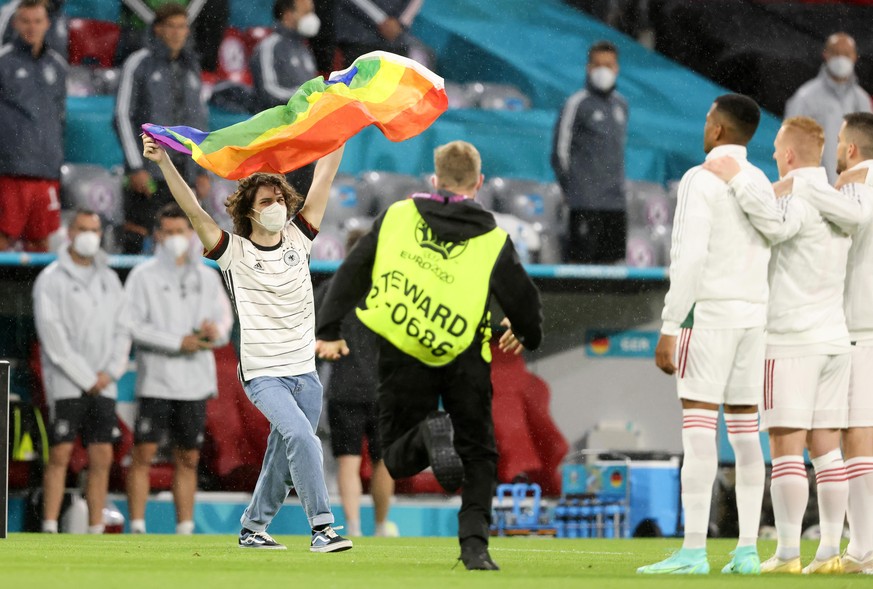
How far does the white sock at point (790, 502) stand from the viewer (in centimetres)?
667

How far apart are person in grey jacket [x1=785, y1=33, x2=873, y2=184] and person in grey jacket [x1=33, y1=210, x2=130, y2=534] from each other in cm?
621

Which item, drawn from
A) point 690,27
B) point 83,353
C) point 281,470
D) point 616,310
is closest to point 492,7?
point 690,27

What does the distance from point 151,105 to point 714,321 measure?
688cm

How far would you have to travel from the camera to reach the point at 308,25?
43.4 ft

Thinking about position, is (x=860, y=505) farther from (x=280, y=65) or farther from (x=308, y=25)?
(x=308, y=25)

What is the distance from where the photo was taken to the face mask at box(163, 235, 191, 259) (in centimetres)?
1143

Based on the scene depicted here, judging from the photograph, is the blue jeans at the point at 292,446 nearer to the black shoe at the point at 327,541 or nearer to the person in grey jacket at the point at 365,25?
the black shoe at the point at 327,541

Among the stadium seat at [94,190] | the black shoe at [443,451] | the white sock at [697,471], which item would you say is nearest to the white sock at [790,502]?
the white sock at [697,471]

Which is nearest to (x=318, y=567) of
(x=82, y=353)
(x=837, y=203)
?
(x=837, y=203)

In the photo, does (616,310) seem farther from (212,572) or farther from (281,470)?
(212,572)

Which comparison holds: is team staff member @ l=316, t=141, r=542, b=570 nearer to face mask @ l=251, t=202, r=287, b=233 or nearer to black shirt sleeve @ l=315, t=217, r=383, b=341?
black shirt sleeve @ l=315, t=217, r=383, b=341

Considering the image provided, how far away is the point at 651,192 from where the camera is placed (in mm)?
13719

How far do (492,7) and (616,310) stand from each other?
135 inches

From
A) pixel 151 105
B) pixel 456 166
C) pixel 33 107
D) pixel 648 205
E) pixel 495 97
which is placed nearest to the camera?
pixel 456 166
